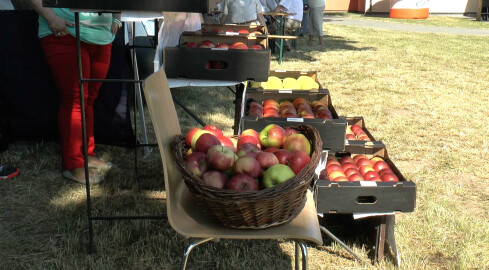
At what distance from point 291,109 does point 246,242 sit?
89cm

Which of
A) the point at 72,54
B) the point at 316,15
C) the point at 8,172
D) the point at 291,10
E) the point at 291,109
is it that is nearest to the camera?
the point at 72,54

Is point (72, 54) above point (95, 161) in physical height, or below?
above

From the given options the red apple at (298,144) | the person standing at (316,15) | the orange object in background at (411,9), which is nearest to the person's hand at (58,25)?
the red apple at (298,144)

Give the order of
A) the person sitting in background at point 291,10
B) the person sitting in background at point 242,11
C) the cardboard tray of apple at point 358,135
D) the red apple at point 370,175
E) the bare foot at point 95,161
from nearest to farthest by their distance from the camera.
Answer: the red apple at point 370,175 → the cardboard tray of apple at point 358,135 → the bare foot at point 95,161 → the person sitting in background at point 242,11 → the person sitting in background at point 291,10

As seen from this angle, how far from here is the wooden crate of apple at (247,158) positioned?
80.7 inches

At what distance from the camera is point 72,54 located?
3420 millimetres

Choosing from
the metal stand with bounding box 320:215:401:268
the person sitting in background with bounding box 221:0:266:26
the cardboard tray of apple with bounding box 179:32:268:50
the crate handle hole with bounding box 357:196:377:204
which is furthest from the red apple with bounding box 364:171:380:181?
the person sitting in background with bounding box 221:0:266:26

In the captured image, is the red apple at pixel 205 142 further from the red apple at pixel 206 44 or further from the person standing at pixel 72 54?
the red apple at pixel 206 44

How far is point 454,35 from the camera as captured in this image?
55.3 feet

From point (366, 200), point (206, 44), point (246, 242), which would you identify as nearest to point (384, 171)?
point (366, 200)

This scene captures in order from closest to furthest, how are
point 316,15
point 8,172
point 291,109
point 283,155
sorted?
point 283,155 < point 291,109 < point 8,172 < point 316,15

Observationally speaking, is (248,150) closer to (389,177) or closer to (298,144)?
(298,144)

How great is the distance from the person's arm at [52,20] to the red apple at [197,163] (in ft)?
4.85

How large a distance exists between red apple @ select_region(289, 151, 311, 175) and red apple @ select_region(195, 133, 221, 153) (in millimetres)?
323
